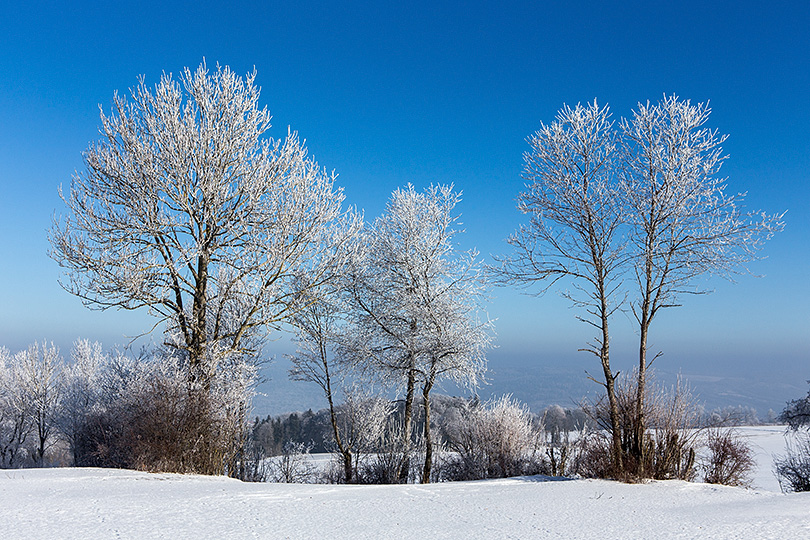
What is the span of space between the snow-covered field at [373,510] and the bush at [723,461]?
175 cm

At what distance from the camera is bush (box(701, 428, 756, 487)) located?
9156mm

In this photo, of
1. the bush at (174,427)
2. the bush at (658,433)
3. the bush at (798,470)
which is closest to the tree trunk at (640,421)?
the bush at (658,433)

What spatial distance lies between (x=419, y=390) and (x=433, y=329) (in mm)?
2178

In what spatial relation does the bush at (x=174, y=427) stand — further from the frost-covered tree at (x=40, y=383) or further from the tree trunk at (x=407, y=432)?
the frost-covered tree at (x=40, y=383)

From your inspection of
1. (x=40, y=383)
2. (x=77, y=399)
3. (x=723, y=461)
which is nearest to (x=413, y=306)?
(x=723, y=461)

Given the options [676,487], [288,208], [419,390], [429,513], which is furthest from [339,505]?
[419,390]

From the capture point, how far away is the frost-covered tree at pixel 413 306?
1382cm

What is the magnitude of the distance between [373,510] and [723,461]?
23.2 feet

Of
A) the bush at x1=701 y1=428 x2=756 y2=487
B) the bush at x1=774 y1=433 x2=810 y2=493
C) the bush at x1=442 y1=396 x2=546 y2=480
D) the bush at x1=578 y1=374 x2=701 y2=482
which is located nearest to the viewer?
the bush at x1=578 y1=374 x2=701 y2=482

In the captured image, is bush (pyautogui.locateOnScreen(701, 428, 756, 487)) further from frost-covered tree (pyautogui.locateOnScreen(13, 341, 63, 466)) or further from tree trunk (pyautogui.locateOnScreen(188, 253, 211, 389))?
frost-covered tree (pyautogui.locateOnScreen(13, 341, 63, 466))

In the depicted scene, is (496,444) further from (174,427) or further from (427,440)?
(174,427)

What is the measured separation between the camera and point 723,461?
9102 millimetres

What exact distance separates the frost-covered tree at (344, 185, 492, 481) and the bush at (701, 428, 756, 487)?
596 cm

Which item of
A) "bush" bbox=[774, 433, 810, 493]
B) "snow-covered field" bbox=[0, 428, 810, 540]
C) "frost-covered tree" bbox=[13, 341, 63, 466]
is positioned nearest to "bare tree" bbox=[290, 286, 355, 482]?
"snow-covered field" bbox=[0, 428, 810, 540]
